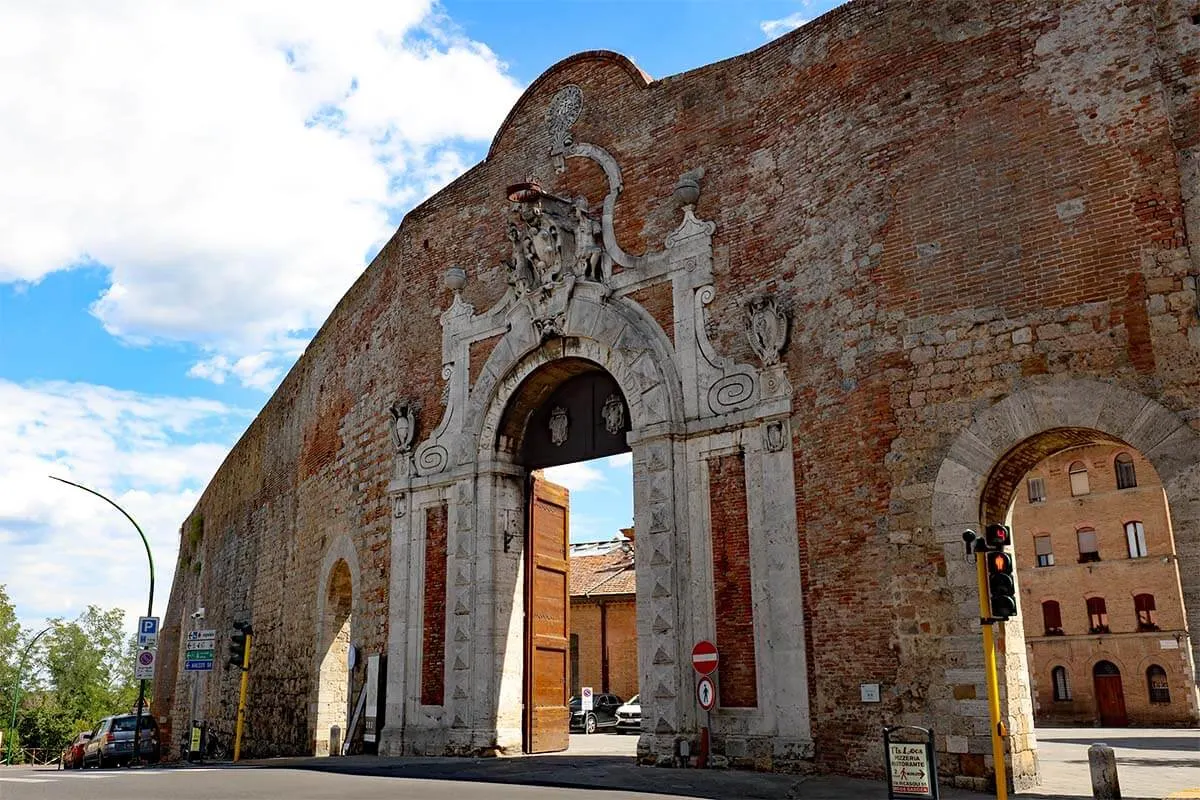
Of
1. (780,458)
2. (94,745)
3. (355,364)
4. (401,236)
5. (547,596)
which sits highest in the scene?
(401,236)

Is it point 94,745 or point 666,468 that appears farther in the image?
point 94,745

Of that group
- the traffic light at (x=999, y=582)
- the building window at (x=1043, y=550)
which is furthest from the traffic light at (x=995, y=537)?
the building window at (x=1043, y=550)

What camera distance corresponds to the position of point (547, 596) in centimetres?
1634

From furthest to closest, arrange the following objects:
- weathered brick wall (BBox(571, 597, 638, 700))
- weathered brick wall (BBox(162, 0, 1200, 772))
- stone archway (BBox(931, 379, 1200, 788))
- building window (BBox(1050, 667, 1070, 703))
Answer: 1. weathered brick wall (BBox(571, 597, 638, 700))
2. building window (BBox(1050, 667, 1070, 703))
3. weathered brick wall (BBox(162, 0, 1200, 772))
4. stone archway (BBox(931, 379, 1200, 788))

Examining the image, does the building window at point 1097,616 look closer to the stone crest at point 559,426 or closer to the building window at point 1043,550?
the building window at point 1043,550

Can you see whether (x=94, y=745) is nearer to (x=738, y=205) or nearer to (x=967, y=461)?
(x=738, y=205)

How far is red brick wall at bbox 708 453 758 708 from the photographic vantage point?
1228 centimetres

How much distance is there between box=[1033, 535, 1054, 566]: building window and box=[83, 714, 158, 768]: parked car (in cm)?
2688

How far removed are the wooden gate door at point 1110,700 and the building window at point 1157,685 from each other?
2.85 feet

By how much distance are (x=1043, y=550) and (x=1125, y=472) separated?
12.0 ft

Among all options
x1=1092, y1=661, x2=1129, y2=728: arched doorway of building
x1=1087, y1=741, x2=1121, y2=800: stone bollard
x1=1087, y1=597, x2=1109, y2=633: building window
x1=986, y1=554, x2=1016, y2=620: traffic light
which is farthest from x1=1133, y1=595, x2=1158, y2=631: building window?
x1=986, y1=554, x2=1016, y2=620: traffic light

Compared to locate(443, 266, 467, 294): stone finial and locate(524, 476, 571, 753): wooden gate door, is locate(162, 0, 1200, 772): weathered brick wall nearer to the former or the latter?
locate(443, 266, 467, 294): stone finial

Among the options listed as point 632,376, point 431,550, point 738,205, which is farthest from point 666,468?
point 431,550

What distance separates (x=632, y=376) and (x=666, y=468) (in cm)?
150
